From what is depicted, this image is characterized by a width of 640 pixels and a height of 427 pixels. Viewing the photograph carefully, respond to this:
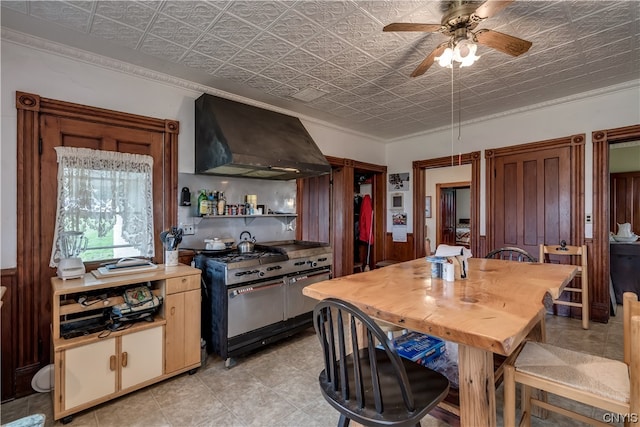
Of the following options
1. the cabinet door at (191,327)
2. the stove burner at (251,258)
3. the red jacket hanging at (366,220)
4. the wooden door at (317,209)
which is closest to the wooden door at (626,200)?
the red jacket hanging at (366,220)

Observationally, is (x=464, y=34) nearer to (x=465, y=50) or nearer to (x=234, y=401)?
(x=465, y=50)

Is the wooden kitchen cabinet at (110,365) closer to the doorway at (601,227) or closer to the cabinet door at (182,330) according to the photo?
the cabinet door at (182,330)

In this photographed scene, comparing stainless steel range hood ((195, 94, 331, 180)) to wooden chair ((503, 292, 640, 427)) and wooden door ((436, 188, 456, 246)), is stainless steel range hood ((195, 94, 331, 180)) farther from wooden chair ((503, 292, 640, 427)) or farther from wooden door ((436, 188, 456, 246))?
wooden door ((436, 188, 456, 246))

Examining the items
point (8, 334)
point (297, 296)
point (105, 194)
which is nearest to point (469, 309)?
point (297, 296)

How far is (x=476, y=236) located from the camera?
4.46 metres

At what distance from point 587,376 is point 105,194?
3.46 meters

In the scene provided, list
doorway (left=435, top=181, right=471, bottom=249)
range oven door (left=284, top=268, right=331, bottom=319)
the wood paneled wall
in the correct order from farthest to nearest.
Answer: doorway (left=435, top=181, right=471, bottom=249)
the wood paneled wall
range oven door (left=284, top=268, right=331, bottom=319)

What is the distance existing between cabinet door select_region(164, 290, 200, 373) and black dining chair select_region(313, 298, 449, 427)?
61.2 inches

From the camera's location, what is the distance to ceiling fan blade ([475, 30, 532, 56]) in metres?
1.90

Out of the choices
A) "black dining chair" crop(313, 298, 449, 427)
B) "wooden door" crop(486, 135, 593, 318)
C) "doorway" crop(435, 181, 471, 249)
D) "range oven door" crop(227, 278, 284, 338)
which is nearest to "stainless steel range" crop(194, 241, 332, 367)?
"range oven door" crop(227, 278, 284, 338)

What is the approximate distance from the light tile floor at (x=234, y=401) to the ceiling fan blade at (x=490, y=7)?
98.6 inches

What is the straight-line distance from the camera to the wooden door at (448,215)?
8078 mm

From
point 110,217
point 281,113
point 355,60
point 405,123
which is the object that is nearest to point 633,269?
point 405,123

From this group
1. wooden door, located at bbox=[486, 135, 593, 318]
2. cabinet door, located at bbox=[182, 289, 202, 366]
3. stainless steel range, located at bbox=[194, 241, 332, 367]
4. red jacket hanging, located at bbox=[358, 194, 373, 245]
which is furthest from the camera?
red jacket hanging, located at bbox=[358, 194, 373, 245]
